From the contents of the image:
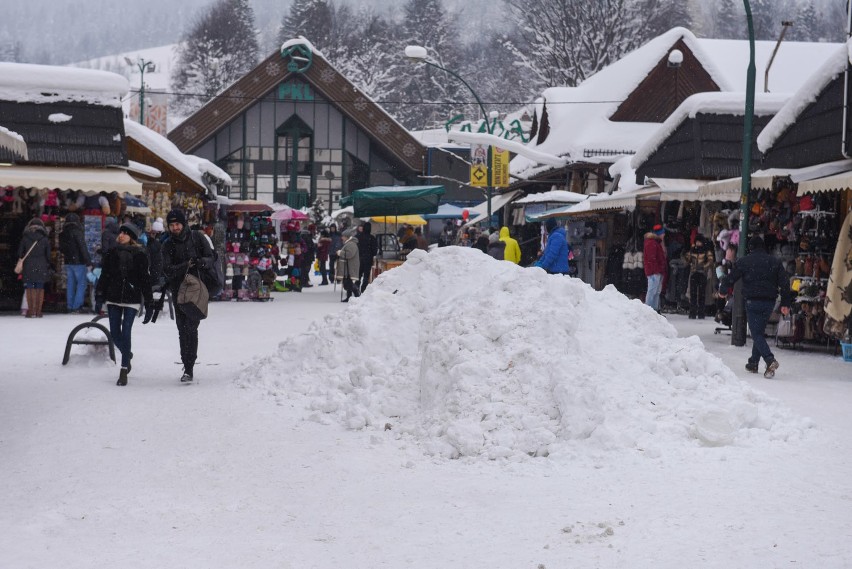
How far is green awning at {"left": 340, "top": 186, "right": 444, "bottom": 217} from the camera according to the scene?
27.4 meters

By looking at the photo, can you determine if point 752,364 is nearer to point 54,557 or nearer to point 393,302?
point 393,302

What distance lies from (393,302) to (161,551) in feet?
19.1

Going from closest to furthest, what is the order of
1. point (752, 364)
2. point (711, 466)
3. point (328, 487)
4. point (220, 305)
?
point (328, 487), point (711, 466), point (752, 364), point (220, 305)

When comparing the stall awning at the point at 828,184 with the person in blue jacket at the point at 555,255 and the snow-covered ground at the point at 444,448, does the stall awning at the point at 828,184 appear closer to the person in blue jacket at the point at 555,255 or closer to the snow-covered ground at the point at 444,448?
the snow-covered ground at the point at 444,448

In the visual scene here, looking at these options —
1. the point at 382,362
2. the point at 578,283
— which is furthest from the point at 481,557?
the point at 578,283

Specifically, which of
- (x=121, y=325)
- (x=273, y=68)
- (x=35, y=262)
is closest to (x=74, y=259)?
(x=35, y=262)

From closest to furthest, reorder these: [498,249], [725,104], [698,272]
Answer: [698,272], [498,249], [725,104]

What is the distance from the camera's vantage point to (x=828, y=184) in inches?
532

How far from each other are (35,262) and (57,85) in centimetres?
383

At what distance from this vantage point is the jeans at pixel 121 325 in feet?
36.4

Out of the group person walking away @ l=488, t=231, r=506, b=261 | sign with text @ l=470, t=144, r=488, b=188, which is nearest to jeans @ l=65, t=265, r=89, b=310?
person walking away @ l=488, t=231, r=506, b=261

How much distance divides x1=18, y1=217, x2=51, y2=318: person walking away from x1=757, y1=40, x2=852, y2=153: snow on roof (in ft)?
39.6

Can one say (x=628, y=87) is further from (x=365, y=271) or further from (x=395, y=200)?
(x=365, y=271)

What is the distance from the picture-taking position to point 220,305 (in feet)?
78.6
